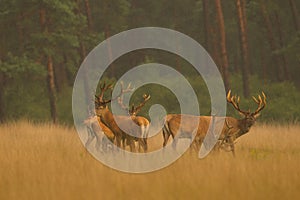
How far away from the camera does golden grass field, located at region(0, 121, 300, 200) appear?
7.18 metres

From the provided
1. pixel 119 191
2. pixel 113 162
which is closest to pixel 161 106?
pixel 113 162

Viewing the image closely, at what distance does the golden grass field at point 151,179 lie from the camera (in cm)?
718

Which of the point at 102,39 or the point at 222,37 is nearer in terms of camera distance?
the point at 222,37

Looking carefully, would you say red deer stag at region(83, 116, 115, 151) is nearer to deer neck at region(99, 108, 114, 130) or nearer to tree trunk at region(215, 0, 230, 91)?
deer neck at region(99, 108, 114, 130)

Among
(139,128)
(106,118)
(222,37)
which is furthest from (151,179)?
(222,37)

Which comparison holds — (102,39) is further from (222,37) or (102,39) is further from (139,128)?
(139,128)

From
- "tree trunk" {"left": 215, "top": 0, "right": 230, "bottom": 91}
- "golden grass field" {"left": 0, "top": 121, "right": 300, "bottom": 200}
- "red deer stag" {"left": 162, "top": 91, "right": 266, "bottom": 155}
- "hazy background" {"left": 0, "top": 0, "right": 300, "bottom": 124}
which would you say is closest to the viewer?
"golden grass field" {"left": 0, "top": 121, "right": 300, "bottom": 200}

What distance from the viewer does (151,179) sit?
8.31 meters

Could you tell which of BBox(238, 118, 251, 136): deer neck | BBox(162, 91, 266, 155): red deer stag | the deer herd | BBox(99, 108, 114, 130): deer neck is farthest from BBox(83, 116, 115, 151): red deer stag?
BBox(238, 118, 251, 136): deer neck

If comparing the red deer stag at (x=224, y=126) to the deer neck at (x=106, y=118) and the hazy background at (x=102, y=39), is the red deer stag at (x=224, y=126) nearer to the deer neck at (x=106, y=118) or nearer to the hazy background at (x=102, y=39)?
the deer neck at (x=106, y=118)

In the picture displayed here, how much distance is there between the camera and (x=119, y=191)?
743 centimetres

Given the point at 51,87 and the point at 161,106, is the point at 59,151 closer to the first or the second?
the point at 51,87

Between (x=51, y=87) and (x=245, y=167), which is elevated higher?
(x=51, y=87)

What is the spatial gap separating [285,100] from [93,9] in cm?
1912
